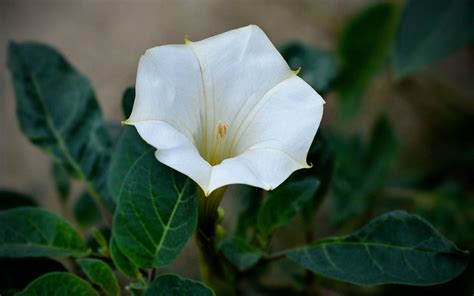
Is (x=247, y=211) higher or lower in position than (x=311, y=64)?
lower

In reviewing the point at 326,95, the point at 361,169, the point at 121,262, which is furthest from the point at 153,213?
the point at 326,95

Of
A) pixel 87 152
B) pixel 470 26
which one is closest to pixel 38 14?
pixel 87 152

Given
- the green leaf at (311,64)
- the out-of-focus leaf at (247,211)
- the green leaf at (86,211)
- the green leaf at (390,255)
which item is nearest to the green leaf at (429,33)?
the green leaf at (311,64)

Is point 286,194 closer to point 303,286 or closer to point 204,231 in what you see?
point 204,231

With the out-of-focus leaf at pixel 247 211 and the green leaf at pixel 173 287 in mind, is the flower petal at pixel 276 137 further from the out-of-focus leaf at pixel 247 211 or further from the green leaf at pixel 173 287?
the out-of-focus leaf at pixel 247 211

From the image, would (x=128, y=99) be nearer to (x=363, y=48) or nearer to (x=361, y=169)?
(x=361, y=169)

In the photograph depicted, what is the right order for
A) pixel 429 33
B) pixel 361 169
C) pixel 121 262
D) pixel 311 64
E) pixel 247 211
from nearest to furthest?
1. pixel 121 262
2. pixel 247 211
3. pixel 311 64
4. pixel 429 33
5. pixel 361 169

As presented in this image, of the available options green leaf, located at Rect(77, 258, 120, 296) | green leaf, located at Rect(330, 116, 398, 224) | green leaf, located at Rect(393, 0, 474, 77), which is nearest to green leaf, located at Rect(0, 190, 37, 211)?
green leaf, located at Rect(77, 258, 120, 296)
